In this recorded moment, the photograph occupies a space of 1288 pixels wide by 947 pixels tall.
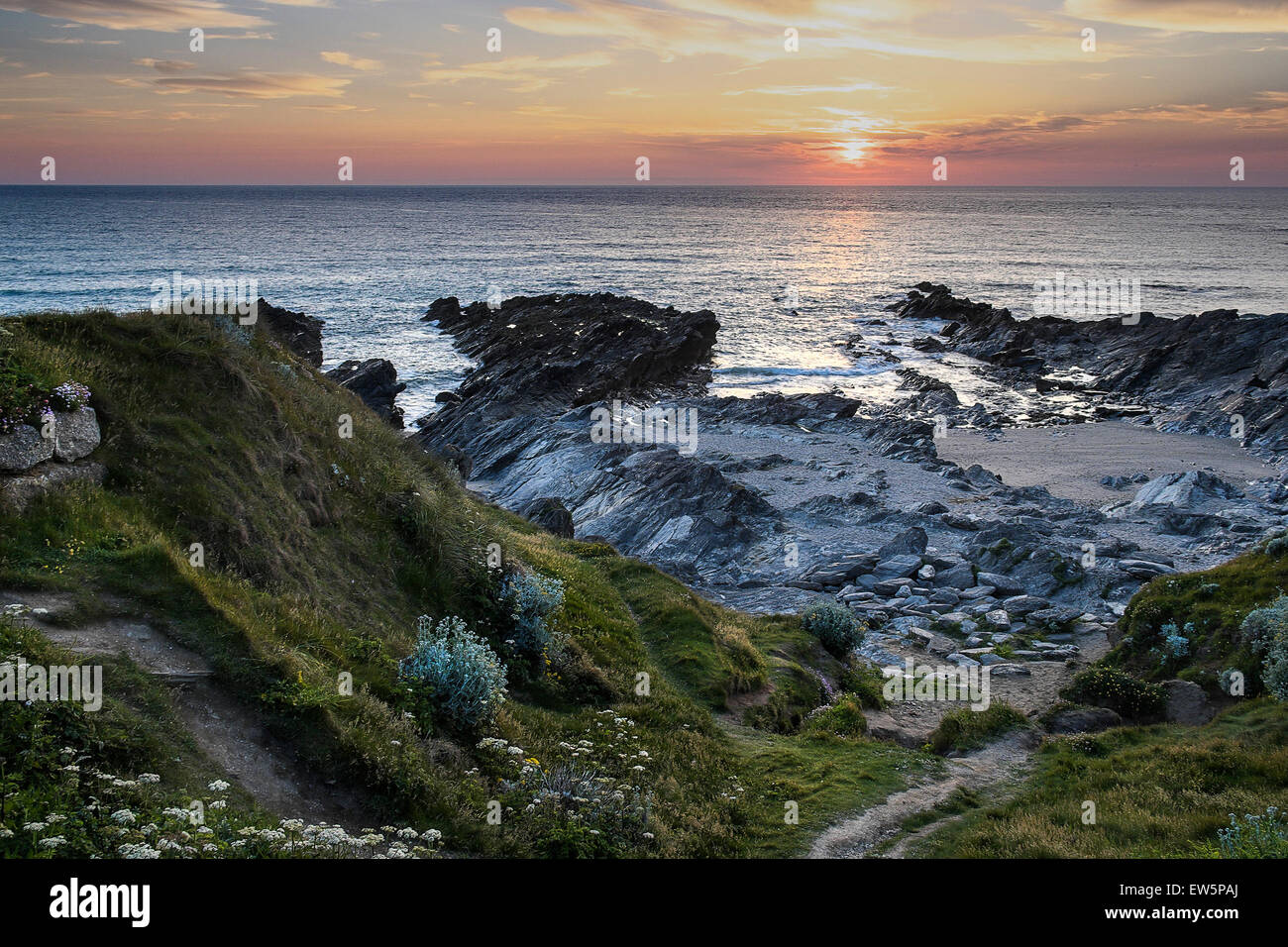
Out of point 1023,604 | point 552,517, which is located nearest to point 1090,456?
point 1023,604

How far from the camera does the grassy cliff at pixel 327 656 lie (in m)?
7.18

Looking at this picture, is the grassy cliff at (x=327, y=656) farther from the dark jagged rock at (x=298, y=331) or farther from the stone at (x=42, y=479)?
the dark jagged rock at (x=298, y=331)

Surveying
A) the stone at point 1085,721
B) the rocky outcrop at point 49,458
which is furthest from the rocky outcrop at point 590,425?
the rocky outcrop at point 49,458

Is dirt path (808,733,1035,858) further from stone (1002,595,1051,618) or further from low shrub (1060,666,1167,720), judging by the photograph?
stone (1002,595,1051,618)

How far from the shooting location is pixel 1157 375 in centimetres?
5428

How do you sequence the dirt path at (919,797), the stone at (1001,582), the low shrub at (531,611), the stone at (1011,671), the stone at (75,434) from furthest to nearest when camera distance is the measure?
the stone at (1001,582), the stone at (1011,671), the low shrub at (531,611), the dirt path at (919,797), the stone at (75,434)

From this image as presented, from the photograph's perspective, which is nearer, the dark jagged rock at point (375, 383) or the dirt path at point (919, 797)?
the dirt path at point (919, 797)

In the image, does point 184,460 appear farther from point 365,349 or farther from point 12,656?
point 365,349

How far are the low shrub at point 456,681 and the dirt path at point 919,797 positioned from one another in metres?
4.45

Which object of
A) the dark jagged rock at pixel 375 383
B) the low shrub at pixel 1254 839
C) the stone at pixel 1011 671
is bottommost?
the stone at pixel 1011 671

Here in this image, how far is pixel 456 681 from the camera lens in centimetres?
1022

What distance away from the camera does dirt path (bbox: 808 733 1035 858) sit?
10.3 metres

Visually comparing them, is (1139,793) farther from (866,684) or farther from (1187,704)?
(866,684)

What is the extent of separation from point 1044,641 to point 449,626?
16348 mm
